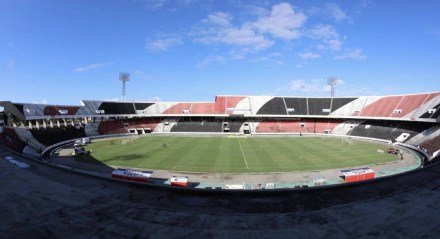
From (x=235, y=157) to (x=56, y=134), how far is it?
37847 mm

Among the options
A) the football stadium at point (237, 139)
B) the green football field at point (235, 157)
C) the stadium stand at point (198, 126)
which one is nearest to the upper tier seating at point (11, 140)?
the football stadium at point (237, 139)

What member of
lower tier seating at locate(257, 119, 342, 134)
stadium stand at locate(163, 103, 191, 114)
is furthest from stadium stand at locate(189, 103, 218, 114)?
lower tier seating at locate(257, 119, 342, 134)

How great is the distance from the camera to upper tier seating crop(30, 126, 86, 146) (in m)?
52.7

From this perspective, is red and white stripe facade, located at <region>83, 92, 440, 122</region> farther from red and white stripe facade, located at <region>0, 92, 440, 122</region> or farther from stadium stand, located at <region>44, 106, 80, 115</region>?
stadium stand, located at <region>44, 106, 80, 115</region>

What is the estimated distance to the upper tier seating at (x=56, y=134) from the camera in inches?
2073

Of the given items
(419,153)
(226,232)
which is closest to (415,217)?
(226,232)

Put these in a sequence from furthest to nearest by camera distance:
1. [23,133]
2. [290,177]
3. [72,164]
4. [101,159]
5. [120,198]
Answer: [23,133]
[101,159]
[72,164]
[290,177]
[120,198]

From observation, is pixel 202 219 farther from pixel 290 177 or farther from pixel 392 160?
pixel 392 160

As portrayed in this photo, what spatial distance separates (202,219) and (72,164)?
3529 cm

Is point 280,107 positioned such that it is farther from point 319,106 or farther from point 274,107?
point 319,106

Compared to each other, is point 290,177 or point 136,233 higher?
point 136,233

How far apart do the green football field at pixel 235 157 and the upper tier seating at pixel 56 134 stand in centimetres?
723

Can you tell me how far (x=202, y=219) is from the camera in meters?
9.45

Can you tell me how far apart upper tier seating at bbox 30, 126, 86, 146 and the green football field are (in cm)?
723
